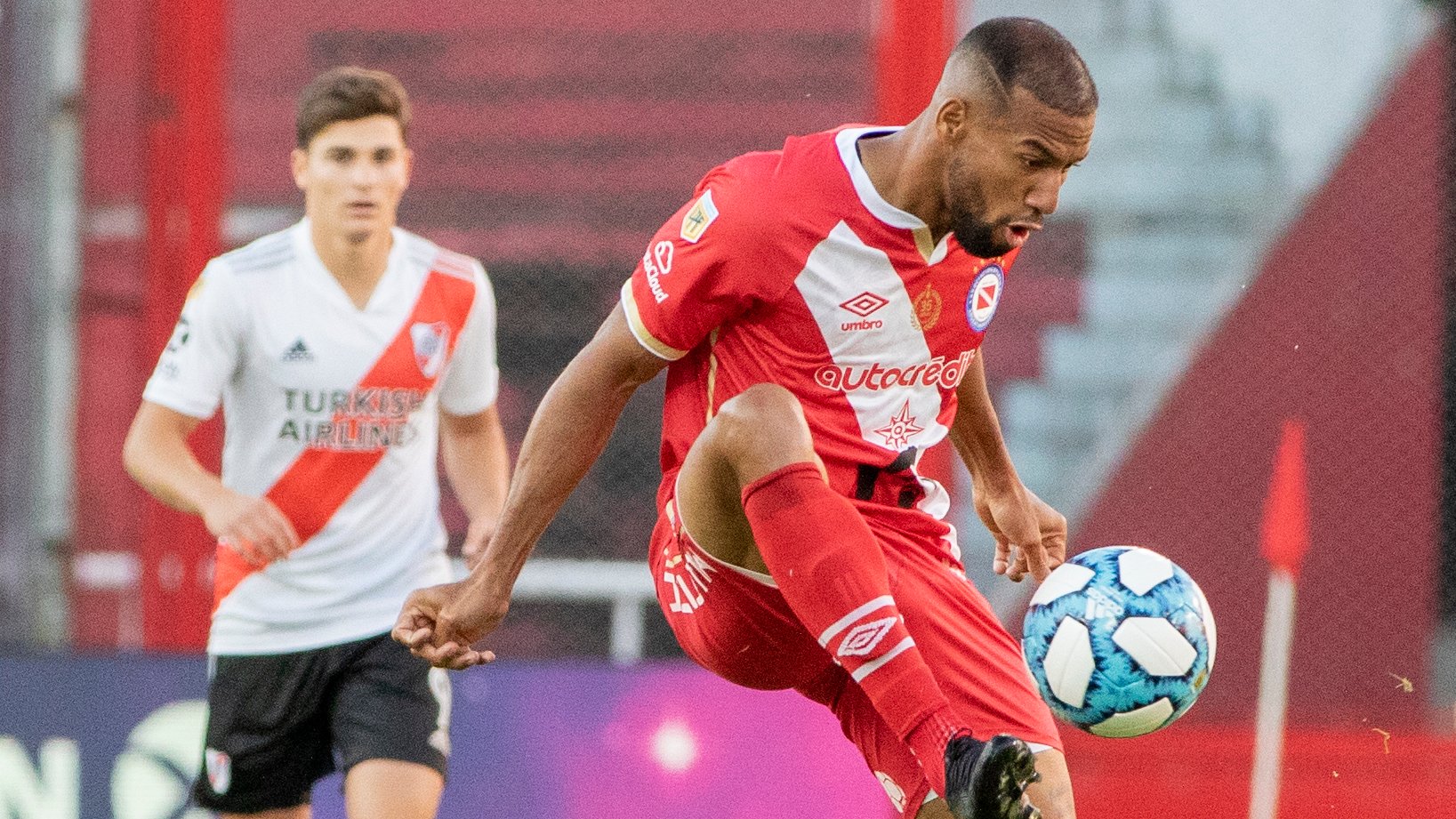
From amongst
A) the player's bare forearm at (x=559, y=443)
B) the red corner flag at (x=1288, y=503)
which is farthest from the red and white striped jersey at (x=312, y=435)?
the red corner flag at (x=1288, y=503)

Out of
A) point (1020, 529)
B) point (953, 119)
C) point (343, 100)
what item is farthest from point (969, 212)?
point (343, 100)

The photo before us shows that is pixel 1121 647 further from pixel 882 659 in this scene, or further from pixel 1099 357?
pixel 1099 357

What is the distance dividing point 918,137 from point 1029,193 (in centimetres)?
22

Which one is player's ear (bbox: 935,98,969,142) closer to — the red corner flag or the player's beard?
the player's beard

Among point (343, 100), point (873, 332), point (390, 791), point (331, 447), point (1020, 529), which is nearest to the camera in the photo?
point (873, 332)

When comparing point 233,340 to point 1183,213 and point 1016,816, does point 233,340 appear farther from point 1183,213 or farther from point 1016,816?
point 1183,213

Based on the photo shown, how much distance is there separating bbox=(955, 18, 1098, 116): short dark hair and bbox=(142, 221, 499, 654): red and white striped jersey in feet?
5.84

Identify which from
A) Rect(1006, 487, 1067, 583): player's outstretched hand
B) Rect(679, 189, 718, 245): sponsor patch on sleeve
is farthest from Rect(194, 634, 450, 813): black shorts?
Rect(679, 189, 718, 245): sponsor patch on sleeve

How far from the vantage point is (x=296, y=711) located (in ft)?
14.0

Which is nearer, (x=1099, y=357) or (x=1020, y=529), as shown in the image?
(x=1020, y=529)

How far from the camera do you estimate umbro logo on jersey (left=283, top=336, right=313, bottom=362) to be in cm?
437

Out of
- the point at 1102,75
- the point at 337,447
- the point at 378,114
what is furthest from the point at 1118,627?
the point at 1102,75

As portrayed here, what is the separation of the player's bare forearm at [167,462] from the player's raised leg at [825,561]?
142cm

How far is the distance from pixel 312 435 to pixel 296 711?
604 millimetres
